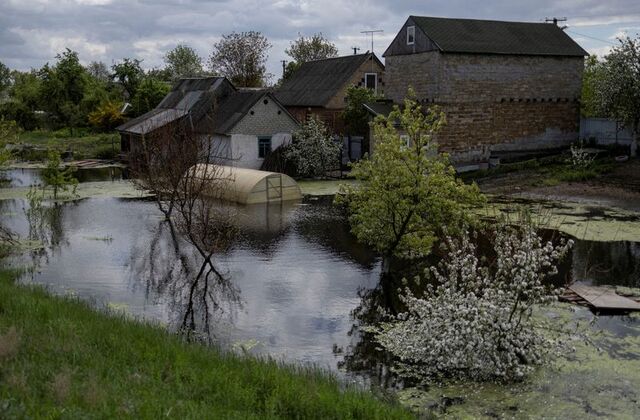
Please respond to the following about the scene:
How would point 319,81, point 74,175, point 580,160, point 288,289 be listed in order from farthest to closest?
point 319,81 < point 74,175 < point 580,160 < point 288,289

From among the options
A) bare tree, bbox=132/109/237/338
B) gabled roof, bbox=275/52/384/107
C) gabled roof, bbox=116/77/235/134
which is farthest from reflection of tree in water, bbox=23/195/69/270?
gabled roof, bbox=275/52/384/107

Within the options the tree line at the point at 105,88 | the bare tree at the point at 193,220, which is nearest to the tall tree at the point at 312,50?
the tree line at the point at 105,88

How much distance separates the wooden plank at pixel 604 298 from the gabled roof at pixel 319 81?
119 ft

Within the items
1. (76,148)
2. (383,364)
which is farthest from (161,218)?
(76,148)

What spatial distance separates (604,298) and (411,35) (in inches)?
1241

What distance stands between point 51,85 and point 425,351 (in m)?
75.9

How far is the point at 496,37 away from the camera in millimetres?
49125

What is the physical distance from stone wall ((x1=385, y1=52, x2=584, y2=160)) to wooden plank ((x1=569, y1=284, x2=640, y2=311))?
2555 cm

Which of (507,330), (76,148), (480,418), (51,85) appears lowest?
(480,418)

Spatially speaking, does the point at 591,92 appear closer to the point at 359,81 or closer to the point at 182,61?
the point at 359,81

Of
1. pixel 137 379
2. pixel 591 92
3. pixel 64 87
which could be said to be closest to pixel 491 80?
pixel 591 92

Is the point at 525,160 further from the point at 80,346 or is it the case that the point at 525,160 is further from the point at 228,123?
the point at 80,346

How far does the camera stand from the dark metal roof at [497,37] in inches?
1842

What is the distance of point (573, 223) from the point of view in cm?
3088
